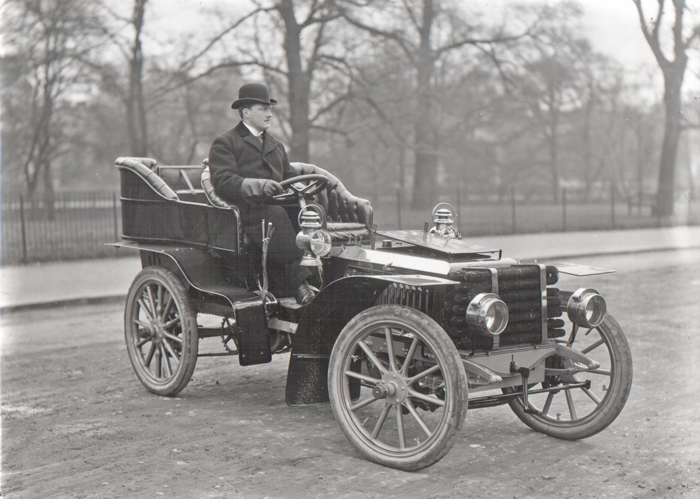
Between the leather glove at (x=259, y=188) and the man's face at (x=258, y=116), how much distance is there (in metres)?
0.51

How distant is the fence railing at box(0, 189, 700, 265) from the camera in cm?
1655

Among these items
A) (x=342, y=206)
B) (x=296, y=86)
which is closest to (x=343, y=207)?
(x=342, y=206)

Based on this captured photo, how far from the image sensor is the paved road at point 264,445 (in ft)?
12.0

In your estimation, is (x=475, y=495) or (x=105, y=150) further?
(x=105, y=150)

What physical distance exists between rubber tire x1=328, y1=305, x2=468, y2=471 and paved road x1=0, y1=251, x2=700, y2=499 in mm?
87

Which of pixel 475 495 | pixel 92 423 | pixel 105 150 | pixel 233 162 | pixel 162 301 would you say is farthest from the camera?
pixel 105 150

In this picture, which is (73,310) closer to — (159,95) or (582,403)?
(582,403)

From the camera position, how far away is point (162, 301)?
5.56m

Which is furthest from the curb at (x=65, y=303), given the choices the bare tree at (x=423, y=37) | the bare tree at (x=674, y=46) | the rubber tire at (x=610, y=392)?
the bare tree at (x=674, y=46)

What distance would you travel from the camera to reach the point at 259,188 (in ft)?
16.3

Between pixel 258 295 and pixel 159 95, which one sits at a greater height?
pixel 159 95

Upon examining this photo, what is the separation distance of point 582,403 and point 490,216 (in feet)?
62.8

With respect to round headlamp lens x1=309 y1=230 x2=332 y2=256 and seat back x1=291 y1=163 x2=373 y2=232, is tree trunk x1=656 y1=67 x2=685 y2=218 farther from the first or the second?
round headlamp lens x1=309 y1=230 x2=332 y2=256

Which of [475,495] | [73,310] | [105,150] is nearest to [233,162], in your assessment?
[475,495]
